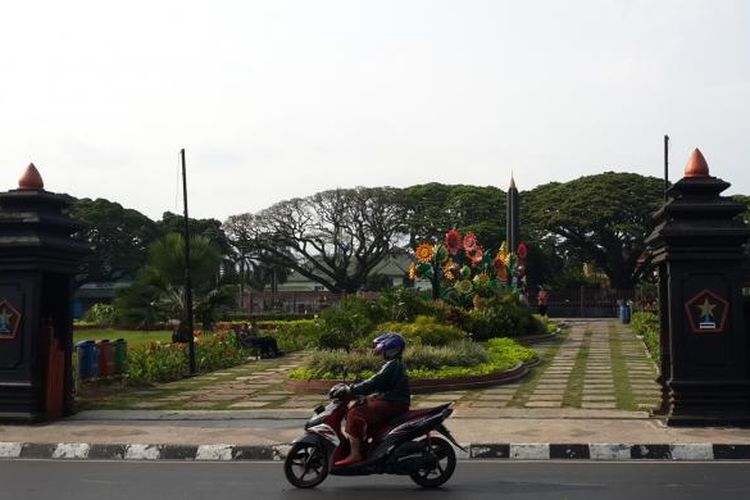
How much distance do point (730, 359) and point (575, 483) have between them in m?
4.07

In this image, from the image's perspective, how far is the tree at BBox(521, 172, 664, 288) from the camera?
51.3 metres

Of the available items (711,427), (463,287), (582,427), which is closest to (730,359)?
(711,427)

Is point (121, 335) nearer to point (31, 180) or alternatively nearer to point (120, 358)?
point (120, 358)

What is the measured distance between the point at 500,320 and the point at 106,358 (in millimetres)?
13280

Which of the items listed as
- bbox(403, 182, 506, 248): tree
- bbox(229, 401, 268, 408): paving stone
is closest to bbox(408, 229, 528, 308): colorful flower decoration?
bbox(229, 401, 268, 408): paving stone

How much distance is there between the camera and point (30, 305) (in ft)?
38.2

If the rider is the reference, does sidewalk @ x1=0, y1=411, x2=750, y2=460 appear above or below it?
below

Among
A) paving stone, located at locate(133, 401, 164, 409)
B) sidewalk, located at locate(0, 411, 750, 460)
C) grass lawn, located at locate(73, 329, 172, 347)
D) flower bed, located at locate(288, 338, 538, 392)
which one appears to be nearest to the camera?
sidewalk, located at locate(0, 411, 750, 460)

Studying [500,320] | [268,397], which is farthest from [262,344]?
[268,397]

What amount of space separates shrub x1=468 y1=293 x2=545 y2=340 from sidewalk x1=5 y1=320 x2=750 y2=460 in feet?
28.1

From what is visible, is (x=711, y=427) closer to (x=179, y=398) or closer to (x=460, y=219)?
(x=179, y=398)

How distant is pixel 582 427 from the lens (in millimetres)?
10039

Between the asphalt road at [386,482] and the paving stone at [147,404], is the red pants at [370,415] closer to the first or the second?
the asphalt road at [386,482]

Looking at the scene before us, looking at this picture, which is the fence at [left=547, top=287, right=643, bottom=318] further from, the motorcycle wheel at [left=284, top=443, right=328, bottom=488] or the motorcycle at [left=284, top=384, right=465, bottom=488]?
the motorcycle wheel at [left=284, top=443, right=328, bottom=488]
